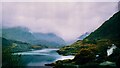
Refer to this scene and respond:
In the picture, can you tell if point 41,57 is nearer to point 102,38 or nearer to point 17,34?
point 17,34

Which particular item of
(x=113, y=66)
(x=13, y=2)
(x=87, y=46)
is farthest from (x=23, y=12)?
(x=113, y=66)

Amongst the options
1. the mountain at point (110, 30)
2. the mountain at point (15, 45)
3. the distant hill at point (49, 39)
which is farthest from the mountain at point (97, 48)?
the mountain at point (15, 45)

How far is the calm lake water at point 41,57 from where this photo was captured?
494cm

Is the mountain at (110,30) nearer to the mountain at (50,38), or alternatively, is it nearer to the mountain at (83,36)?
the mountain at (83,36)

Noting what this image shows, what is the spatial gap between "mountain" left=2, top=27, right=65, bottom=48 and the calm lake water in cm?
12

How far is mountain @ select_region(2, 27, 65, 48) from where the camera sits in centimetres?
492

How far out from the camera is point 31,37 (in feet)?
16.3

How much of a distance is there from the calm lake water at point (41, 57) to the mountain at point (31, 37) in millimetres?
119

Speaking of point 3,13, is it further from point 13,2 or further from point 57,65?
point 57,65

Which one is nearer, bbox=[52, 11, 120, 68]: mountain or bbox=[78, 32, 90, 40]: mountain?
bbox=[52, 11, 120, 68]: mountain

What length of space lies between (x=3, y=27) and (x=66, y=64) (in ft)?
3.74

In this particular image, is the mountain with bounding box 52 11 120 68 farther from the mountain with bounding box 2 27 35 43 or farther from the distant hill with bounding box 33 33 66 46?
the mountain with bounding box 2 27 35 43

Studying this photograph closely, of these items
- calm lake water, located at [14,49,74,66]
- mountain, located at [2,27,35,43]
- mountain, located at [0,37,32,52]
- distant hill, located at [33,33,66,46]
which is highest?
mountain, located at [2,27,35,43]

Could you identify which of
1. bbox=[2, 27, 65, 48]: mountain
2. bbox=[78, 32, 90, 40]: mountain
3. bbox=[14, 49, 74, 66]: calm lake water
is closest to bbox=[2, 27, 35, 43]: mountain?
bbox=[2, 27, 65, 48]: mountain
